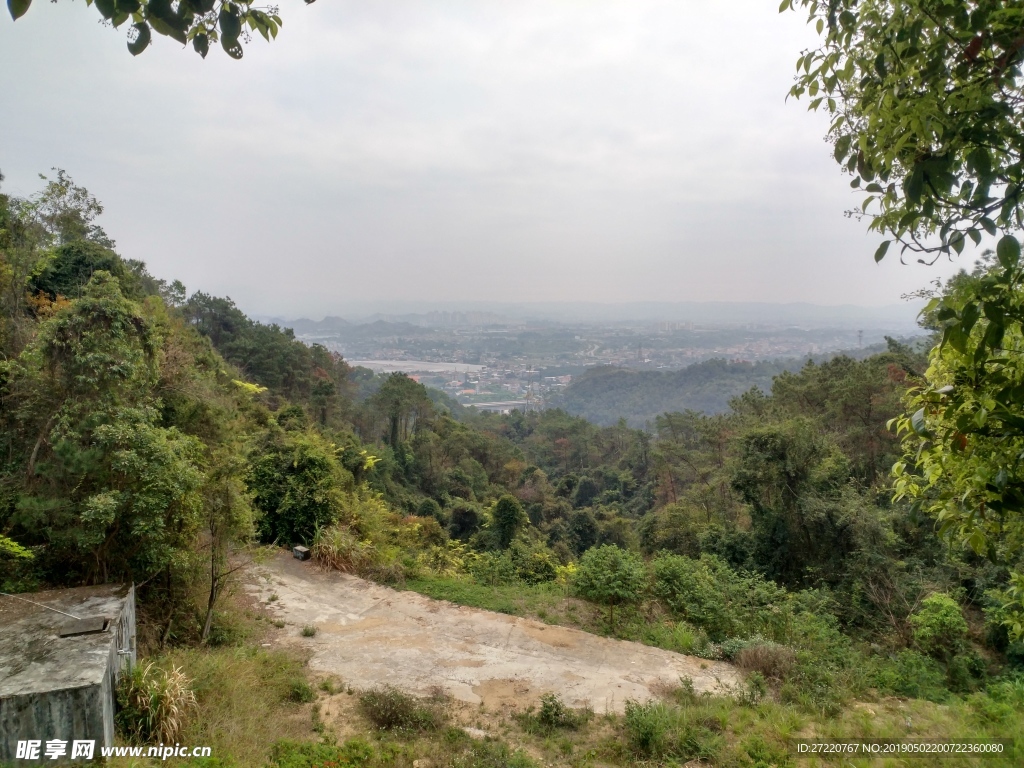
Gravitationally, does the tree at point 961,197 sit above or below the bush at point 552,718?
above

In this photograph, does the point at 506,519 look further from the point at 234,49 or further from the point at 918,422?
the point at 234,49

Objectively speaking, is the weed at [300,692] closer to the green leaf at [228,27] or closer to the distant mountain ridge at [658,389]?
the green leaf at [228,27]

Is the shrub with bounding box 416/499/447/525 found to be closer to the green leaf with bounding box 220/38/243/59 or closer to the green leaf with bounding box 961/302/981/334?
the green leaf with bounding box 220/38/243/59

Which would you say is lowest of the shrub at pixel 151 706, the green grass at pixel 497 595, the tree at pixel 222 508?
the green grass at pixel 497 595

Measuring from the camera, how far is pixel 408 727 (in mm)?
4430

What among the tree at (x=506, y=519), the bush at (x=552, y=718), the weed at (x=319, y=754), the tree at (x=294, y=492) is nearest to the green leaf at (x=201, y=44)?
the weed at (x=319, y=754)

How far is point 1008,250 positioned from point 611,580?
6450 mm

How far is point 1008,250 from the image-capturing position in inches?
54.0

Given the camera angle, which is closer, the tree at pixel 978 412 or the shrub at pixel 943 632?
the tree at pixel 978 412

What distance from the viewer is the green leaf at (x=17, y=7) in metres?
1.12

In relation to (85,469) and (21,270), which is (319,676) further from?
(21,270)

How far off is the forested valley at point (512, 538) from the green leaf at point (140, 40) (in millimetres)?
2346

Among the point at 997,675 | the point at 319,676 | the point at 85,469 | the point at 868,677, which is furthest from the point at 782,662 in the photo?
the point at 85,469

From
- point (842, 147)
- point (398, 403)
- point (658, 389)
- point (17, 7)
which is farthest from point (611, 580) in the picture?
point (658, 389)
